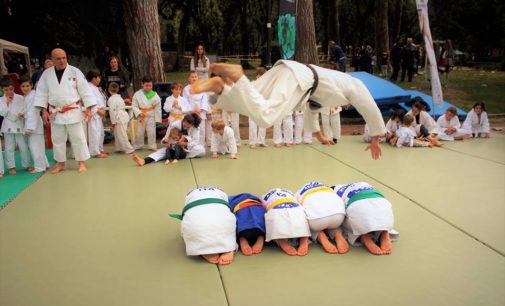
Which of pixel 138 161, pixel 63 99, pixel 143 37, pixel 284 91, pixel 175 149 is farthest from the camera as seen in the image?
pixel 143 37

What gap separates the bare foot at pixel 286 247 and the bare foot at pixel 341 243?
361 millimetres

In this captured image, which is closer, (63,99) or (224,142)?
(63,99)

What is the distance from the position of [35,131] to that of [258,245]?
4391mm

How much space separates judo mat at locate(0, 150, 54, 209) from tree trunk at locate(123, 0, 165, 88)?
11.5 feet

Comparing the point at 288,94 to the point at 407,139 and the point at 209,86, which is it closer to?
the point at 209,86

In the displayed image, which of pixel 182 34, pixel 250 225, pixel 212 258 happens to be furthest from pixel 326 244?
pixel 182 34

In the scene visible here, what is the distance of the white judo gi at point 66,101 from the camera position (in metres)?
5.78

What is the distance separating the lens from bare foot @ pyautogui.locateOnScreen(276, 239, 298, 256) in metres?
3.26

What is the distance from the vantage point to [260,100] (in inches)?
111

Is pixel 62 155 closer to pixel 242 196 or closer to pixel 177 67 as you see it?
pixel 242 196

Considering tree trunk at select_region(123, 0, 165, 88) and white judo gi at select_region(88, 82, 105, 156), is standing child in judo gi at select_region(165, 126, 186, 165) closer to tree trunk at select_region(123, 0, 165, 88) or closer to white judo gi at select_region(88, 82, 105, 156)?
white judo gi at select_region(88, 82, 105, 156)

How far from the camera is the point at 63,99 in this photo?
5816 millimetres

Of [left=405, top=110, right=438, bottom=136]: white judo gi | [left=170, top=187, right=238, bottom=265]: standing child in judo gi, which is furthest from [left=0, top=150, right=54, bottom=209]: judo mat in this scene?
[left=405, top=110, right=438, bottom=136]: white judo gi

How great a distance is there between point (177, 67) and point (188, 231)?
79.4 feet
